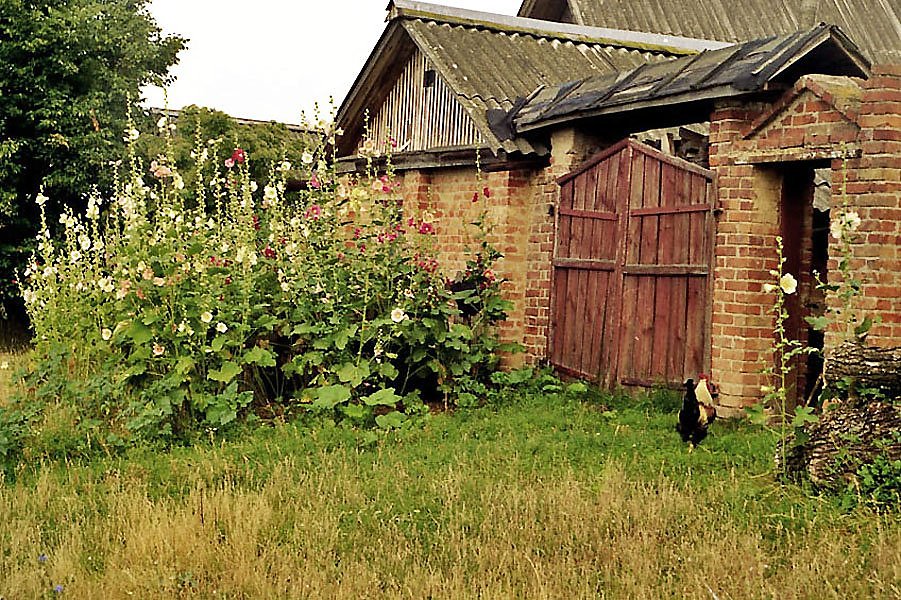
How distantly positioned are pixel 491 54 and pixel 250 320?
5376 mm

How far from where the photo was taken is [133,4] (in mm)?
20609

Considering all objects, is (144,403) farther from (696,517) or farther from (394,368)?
(696,517)

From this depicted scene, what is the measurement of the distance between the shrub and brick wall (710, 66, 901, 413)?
95.9 inches

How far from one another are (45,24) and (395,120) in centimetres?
656

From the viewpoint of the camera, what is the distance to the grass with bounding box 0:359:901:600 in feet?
16.4

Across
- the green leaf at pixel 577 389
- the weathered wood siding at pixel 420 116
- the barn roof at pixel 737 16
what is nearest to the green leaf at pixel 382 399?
the green leaf at pixel 577 389

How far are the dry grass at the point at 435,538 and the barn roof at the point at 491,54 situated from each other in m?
5.23

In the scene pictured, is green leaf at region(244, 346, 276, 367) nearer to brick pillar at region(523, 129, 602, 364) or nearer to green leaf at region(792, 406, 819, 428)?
brick pillar at region(523, 129, 602, 364)

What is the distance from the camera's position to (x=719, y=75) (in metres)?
7.99

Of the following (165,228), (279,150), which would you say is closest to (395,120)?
(165,228)

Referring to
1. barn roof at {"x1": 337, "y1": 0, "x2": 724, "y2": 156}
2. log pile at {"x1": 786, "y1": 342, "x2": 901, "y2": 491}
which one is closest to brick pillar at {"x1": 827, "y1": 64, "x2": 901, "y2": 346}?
log pile at {"x1": 786, "y1": 342, "x2": 901, "y2": 491}

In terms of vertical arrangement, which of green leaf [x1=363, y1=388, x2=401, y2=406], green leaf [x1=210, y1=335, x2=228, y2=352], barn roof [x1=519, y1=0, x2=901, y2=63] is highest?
barn roof [x1=519, y1=0, x2=901, y2=63]

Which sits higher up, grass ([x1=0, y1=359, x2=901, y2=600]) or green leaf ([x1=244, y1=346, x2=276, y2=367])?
green leaf ([x1=244, y1=346, x2=276, y2=367])

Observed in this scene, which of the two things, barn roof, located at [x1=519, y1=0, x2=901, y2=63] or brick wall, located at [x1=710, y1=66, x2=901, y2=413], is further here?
barn roof, located at [x1=519, y1=0, x2=901, y2=63]
